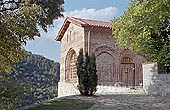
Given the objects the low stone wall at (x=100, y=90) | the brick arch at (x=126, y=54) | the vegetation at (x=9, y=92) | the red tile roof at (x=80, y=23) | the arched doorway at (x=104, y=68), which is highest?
the red tile roof at (x=80, y=23)

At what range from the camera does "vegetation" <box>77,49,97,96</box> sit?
12570 mm

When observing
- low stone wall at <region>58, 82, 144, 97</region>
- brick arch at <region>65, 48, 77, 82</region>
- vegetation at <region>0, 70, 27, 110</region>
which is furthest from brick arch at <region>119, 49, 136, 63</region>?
vegetation at <region>0, 70, 27, 110</region>

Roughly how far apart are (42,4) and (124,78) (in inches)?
462

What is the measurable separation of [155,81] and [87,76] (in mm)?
3761

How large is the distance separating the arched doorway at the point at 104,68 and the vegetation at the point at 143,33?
14.7ft

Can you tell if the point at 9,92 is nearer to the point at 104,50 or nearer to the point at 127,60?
the point at 104,50

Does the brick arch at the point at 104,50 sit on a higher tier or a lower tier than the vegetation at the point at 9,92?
higher

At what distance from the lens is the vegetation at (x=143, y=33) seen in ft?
39.4

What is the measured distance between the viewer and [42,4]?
11.2 meters

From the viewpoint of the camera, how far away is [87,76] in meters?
12.7

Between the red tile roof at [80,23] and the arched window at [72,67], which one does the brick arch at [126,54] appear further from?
the arched window at [72,67]

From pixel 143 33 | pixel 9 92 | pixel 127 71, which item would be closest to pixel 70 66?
pixel 127 71

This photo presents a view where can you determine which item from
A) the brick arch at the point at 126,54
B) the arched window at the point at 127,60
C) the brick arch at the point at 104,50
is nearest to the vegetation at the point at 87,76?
the brick arch at the point at 104,50

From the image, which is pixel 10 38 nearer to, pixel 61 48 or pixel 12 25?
pixel 12 25
